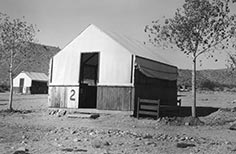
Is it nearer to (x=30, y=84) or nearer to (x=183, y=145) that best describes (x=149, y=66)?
(x=183, y=145)

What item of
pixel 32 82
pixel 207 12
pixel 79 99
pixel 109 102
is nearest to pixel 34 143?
pixel 109 102

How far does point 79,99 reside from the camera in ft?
60.1

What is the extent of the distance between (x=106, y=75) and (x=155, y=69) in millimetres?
3250

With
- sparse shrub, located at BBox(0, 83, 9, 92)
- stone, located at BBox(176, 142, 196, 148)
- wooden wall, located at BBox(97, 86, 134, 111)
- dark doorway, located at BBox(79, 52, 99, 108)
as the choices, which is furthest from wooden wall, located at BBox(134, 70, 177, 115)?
sparse shrub, located at BBox(0, 83, 9, 92)

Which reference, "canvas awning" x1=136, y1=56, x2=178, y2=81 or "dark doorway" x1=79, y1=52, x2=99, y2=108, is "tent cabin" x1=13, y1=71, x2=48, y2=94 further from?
"canvas awning" x1=136, y1=56, x2=178, y2=81

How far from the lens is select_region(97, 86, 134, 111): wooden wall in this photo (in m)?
16.2

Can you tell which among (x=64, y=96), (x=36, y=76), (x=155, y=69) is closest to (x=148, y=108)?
(x=155, y=69)

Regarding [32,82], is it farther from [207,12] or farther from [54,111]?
[207,12]

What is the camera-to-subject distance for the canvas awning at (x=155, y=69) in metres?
16.5

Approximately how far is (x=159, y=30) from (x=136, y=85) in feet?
10.6

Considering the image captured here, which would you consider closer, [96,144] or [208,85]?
[96,144]

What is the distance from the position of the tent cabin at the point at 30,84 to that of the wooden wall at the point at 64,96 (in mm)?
31048

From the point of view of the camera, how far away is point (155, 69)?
1838 cm

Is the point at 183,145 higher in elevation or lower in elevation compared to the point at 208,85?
lower
